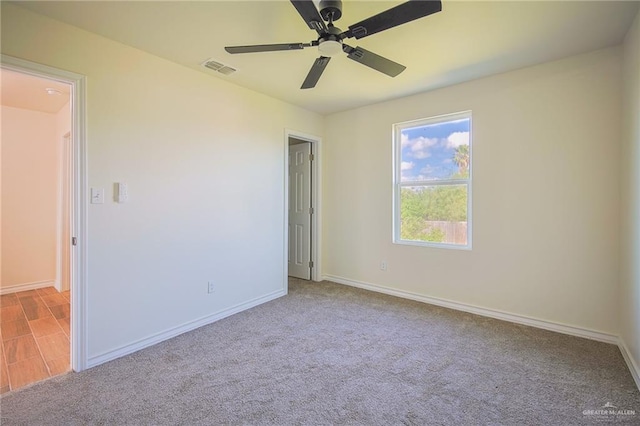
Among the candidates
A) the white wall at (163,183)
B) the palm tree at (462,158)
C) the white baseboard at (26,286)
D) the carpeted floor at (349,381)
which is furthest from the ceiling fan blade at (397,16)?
the white baseboard at (26,286)

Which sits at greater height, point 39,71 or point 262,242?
point 39,71

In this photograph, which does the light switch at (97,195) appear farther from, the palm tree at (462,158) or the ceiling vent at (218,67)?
the palm tree at (462,158)

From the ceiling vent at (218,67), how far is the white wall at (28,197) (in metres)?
3.11

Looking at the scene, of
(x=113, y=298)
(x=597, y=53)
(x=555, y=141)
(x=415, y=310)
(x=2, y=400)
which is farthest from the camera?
(x=415, y=310)

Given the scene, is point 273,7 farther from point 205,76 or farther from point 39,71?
point 39,71

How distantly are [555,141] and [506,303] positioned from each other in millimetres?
1647

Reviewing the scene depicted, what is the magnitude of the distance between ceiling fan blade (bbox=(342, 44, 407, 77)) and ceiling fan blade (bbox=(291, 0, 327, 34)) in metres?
0.23

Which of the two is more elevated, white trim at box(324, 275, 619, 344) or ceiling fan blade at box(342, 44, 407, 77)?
ceiling fan blade at box(342, 44, 407, 77)

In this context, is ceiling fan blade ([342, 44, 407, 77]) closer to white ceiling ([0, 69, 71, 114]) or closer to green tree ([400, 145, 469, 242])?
green tree ([400, 145, 469, 242])

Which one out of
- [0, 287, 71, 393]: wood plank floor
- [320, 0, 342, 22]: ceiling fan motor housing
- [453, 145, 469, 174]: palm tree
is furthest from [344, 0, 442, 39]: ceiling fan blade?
[0, 287, 71, 393]: wood plank floor

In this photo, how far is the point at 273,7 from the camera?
201 cm

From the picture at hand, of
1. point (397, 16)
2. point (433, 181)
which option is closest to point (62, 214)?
point (397, 16)

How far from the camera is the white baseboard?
4.08 metres

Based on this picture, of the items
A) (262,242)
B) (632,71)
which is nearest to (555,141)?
(632,71)
